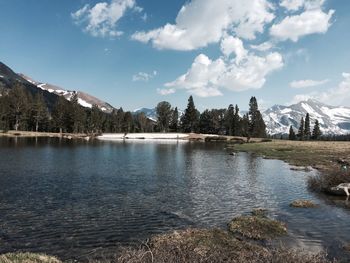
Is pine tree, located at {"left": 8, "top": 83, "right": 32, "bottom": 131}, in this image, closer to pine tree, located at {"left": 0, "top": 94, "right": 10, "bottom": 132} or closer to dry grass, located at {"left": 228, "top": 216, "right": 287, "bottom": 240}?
pine tree, located at {"left": 0, "top": 94, "right": 10, "bottom": 132}

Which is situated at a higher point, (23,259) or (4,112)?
(4,112)

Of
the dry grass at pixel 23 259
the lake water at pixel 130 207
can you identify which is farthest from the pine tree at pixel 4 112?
the dry grass at pixel 23 259

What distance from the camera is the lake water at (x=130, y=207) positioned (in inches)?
879

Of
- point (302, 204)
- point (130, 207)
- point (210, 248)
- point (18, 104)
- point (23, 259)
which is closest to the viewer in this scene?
point (23, 259)

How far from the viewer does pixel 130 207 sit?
102 feet

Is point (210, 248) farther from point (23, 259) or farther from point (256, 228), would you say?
point (23, 259)

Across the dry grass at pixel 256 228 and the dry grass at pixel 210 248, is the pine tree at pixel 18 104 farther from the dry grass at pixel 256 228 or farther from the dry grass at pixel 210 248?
the dry grass at pixel 210 248

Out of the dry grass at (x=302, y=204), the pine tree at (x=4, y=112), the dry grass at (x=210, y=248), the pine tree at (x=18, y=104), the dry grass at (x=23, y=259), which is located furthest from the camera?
the pine tree at (x=18, y=104)

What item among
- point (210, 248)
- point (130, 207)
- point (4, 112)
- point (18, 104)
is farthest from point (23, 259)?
point (18, 104)

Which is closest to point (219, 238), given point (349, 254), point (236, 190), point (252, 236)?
point (252, 236)

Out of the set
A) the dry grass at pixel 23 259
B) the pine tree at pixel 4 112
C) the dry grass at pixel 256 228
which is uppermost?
the pine tree at pixel 4 112

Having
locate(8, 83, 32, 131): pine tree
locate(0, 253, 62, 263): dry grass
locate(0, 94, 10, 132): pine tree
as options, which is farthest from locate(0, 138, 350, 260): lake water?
locate(8, 83, 32, 131): pine tree

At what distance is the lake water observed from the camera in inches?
879

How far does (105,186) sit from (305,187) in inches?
1024
